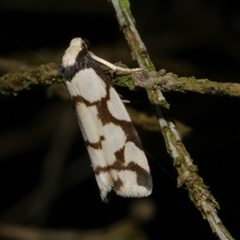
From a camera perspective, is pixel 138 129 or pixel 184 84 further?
pixel 138 129

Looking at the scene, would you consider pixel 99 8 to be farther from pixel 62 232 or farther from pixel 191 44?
pixel 62 232

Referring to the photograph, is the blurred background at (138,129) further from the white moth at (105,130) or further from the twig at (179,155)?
the twig at (179,155)

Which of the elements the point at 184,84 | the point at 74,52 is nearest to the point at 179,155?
the point at 184,84

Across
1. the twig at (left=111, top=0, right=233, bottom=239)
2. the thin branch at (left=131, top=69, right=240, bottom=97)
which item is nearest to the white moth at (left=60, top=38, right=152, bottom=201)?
the twig at (left=111, top=0, right=233, bottom=239)

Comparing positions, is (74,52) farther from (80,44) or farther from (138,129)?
(138,129)

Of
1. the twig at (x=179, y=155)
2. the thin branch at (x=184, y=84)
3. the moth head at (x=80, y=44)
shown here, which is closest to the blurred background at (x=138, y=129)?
the moth head at (x=80, y=44)

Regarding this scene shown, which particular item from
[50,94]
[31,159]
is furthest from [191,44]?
[31,159]
